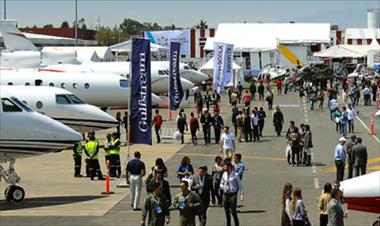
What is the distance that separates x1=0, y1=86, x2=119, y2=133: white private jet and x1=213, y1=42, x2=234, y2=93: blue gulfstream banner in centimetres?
2329

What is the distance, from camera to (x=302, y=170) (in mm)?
28969

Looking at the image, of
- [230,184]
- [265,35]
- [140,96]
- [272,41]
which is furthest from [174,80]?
[265,35]

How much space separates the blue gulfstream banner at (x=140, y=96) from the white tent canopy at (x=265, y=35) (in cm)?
6541

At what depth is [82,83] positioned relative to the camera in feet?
136

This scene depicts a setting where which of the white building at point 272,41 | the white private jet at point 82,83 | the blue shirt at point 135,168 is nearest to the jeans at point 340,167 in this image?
the blue shirt at point 135,168

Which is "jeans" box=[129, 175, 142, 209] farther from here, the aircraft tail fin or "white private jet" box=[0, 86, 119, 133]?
the aircraft tail fin

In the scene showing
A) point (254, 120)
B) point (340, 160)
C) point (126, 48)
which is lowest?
point (340, 160)

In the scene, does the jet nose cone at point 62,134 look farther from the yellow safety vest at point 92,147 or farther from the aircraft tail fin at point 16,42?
the aircraft tail fin at point 16,42

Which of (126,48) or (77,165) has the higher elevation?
(126,48)

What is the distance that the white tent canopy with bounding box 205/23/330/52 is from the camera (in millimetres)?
94312

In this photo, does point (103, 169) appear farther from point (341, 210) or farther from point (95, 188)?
point (341, 210)

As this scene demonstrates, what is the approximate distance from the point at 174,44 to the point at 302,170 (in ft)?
51.4

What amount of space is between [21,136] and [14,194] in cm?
158

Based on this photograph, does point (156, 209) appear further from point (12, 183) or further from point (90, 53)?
point (90, 53)
